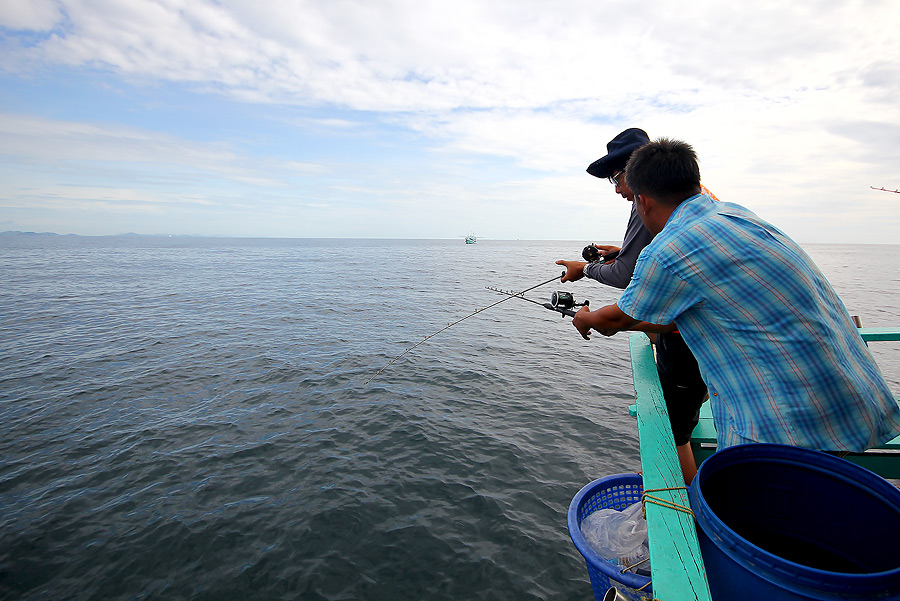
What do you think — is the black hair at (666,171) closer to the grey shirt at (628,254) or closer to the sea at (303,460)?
the grey shirt at (628,254)

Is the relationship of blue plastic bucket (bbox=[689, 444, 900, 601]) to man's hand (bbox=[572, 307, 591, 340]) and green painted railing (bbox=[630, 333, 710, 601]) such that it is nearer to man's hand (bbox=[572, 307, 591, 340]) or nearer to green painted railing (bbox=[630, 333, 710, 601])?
green painted railing (bbox=[630, 333, 710, 601])

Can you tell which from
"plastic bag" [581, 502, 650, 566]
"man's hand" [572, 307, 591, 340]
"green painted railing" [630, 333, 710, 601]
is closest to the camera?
"green painted railing" [630, 333, 710, 601]

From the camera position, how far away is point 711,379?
217 cm

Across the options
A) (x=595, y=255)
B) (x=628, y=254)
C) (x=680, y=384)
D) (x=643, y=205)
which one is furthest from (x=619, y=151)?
(x=680, y=384)

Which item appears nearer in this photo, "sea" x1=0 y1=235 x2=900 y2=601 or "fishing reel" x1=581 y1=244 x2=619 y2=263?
"fishing reel" x1=581 y1=244 x2=619 y2=263

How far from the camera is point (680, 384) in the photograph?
3.37m

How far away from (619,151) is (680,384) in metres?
1.96

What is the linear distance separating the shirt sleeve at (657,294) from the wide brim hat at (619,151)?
186 cm

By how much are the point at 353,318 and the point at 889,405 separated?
→ 17575mm

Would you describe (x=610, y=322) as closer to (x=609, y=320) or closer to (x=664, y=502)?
(x=609, y=320)

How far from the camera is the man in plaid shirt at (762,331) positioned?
1856 mm

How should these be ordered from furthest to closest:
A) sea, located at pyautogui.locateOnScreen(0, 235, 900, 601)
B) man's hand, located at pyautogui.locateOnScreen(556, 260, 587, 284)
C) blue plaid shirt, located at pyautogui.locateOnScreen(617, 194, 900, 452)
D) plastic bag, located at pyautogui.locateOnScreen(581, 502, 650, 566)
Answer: sea, located at pyautogui.locateOnScreen(0, 235, 900, 601), man's hand, located at pyautogui.locateOnScreen(556, 260, 587, 284), plastic bag, located at pyautogui.locateOnScreen(581, 502, 650, 566), blue plaid shirt, located at pyautogui.locateOnScreen(617, 194, 900, 452)

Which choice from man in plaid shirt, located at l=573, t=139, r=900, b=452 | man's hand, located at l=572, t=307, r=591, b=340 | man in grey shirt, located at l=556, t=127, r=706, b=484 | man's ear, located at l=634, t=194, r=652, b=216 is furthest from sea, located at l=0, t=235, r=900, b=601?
man's ear, located at l=634, t=194, r=652, b=216

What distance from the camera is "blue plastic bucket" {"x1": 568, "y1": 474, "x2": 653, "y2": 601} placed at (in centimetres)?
245
